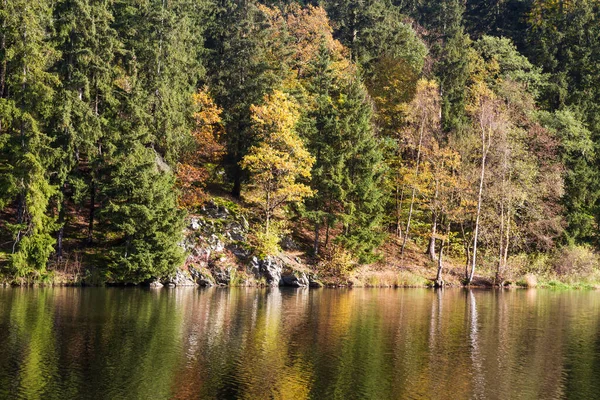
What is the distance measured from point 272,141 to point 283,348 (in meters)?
32.3

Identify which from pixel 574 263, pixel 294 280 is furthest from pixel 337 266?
pixel 574 263

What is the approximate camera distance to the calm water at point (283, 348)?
1931cm

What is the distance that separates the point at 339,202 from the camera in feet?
197

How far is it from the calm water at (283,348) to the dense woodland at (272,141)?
9.62 m

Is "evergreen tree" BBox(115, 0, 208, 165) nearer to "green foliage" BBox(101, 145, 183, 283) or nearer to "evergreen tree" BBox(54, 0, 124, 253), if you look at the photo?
"evergreen tree" BBox(54, 0, 124, 253)

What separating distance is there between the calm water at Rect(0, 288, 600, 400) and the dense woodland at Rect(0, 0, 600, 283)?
9.62 m

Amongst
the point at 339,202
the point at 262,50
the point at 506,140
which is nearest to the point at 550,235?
the point at 506,140

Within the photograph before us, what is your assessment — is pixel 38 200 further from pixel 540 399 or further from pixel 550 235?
pixel 550 235

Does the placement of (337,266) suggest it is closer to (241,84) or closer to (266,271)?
(266,271)

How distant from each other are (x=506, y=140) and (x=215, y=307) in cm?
3645

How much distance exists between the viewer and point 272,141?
55531 mm

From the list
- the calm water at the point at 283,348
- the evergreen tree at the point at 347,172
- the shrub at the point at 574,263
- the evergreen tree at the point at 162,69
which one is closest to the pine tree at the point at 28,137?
the calm water at the point at 283,348

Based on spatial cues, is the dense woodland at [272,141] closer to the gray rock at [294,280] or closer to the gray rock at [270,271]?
the gray rock at [270,271]

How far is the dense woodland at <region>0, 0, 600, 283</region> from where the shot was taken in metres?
46.5
